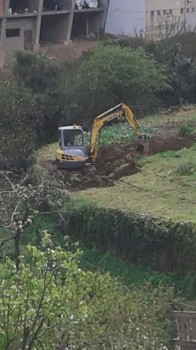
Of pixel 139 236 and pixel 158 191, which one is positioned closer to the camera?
pixel 139 236

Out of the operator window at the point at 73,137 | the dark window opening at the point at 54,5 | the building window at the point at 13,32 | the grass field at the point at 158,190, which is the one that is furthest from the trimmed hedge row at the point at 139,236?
the dark window opening at the point at 54,5

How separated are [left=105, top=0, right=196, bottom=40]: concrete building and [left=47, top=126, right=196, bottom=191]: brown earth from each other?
961 inches

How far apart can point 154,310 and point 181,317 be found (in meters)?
0.77

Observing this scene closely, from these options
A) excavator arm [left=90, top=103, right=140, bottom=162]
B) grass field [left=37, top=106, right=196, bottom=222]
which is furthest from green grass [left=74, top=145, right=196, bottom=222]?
excavator arm [left=90, top=103, right=140, bottom=162]

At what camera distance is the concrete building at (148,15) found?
54469 millimetres

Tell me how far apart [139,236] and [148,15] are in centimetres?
3553

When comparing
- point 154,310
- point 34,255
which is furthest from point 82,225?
point 34,255

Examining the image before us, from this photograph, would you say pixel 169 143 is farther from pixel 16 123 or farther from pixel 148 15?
pixel 148 15

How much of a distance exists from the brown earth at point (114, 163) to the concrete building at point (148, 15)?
961 inches

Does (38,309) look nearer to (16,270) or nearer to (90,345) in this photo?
(16,270)

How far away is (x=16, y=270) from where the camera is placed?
35.2 ft

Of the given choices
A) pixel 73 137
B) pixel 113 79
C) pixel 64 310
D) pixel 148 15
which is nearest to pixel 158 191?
pixel 73 137

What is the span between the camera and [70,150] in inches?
1032

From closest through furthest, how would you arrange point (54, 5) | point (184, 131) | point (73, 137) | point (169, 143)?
point (73, 137) < point (169, 143) < point (184, 131) < point (54, 5)
